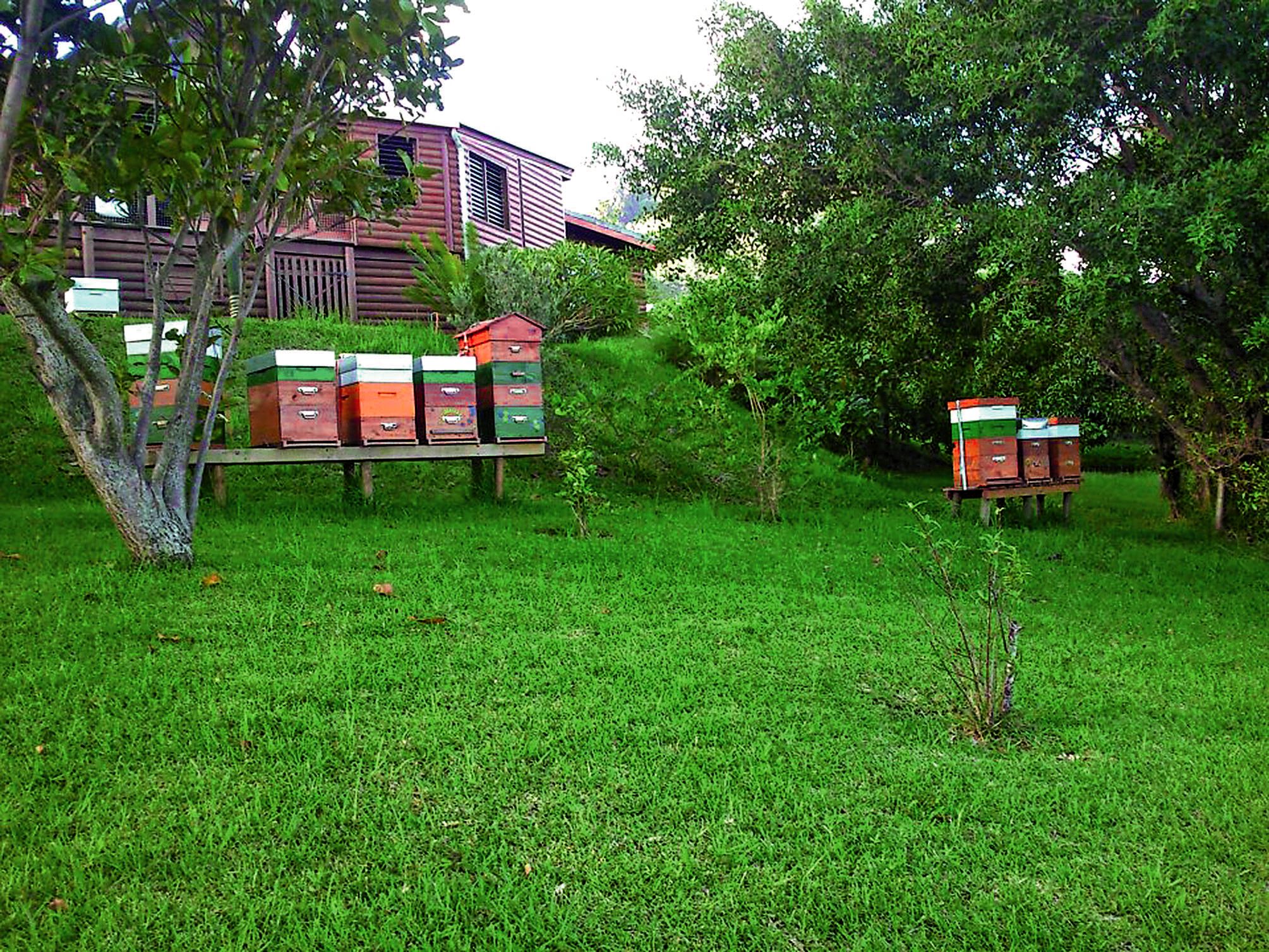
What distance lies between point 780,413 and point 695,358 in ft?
15.0

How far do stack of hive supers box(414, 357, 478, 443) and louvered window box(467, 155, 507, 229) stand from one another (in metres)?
12.3

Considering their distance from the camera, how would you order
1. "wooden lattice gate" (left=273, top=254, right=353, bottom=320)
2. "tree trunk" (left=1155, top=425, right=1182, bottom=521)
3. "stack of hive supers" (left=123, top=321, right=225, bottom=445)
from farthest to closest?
"wooden lattice gate" (left=273, top=254, right=353, bottom=320), "tree trunk" (left=1155, top=425, right=1182, bottom=521), "stack of hive supers" (left=123, top=321, right=225, bottom=445)

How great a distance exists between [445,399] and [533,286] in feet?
20.1

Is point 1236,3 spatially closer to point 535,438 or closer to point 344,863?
point 535,438

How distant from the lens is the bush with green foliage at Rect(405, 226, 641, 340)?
516 inches

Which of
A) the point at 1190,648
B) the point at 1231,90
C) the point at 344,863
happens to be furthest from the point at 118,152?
the point at 1231,90

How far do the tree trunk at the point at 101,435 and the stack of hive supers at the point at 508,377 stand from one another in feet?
10.8

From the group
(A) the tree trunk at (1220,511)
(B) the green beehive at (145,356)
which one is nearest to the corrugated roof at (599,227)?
(A) the tree trunk at (1220,511)

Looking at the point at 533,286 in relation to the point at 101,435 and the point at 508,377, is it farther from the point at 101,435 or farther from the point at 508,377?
the point at 101,435

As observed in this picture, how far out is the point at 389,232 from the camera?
1788 centimetres

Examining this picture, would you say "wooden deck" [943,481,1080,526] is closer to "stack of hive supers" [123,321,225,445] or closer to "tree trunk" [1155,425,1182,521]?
"tree trunk" [1155,425,1182,521]

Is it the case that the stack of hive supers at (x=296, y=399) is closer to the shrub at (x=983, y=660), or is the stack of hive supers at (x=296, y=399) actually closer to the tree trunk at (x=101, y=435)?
the tree trunk at (x=101, y=435)

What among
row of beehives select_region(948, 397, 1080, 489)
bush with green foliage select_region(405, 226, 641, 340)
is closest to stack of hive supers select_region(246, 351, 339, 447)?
bush with green foliage select_region(405, 226, 641, 340)

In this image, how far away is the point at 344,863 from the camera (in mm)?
2553
